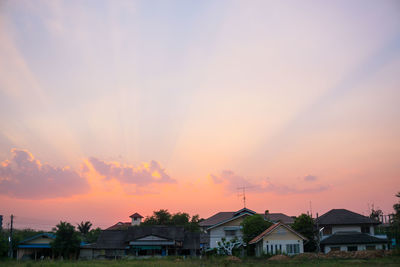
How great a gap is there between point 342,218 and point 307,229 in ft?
17.2

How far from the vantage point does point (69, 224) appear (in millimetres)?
47156

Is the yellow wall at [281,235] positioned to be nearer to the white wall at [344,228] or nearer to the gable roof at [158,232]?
the white wall at [344,228]

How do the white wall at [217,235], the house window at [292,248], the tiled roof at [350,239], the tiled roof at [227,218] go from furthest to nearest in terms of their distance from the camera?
the tiled roof at [227,218] < the white wall at [217,235] < the tiled roof at [350,239] < the house window at [292,248]

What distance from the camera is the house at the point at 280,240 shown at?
135 feet

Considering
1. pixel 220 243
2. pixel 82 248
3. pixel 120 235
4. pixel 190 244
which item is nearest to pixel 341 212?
pixel 220 243

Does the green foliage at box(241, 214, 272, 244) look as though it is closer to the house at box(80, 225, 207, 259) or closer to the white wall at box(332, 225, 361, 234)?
the white wall at box(332, 225, 361, 234)

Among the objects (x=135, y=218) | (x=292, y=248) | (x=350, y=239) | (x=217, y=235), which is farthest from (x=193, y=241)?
(x=135, y=218)

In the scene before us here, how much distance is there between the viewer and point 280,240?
136 feet

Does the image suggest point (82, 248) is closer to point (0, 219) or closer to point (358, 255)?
point (0, 219)

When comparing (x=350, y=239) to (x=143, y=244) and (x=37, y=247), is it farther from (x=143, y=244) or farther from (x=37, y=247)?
(x=37, y=247)

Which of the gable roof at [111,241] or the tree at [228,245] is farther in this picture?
the gable roof at [111,241]

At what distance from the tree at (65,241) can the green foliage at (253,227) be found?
22878mm

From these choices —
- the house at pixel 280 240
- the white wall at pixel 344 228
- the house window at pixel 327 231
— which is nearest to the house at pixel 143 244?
the house at pixel 280 240

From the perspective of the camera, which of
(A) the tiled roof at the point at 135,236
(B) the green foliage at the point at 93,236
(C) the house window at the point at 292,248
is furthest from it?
(B) the green foliage at the point at 93,236
